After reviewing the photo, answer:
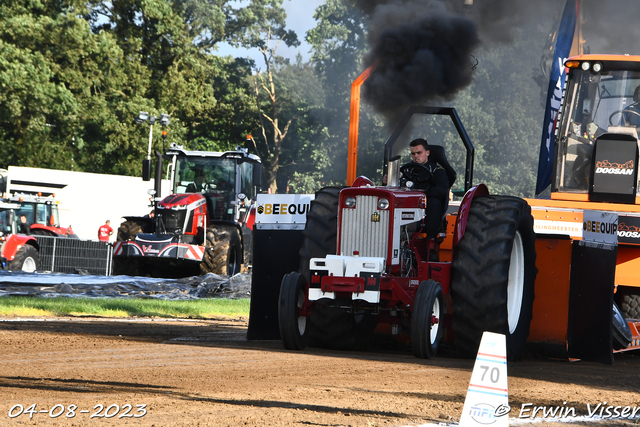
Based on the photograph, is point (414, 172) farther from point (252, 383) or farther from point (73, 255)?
point (73, 255)

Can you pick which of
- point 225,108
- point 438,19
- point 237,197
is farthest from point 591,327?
point 225,108

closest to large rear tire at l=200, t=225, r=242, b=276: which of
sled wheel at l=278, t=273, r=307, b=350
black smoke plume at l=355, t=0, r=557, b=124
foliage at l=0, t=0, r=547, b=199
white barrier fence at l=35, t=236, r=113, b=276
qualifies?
white barrier fence at l=35, t=236, r=113, b=276

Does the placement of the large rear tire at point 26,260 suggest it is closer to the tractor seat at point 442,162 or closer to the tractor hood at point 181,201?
the tractor hood at point 181,201

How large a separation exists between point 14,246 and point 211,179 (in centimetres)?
591

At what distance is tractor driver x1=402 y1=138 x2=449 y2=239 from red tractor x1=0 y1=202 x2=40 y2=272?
628 inches

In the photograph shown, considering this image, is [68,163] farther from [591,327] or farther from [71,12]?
[591,327]

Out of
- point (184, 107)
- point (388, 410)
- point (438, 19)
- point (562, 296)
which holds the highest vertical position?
point (184, 107)

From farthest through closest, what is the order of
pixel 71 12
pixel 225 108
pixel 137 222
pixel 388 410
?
pixel 225 108 < pixel 71 12 < pixel 137 222 < pixel 388 410

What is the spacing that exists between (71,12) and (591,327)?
3259 centimetres

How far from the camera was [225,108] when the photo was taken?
45.8 m

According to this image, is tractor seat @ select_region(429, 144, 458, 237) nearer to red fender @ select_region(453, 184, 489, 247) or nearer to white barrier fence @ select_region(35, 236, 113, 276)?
red fender @ select_region(453, 184, 489, 247)

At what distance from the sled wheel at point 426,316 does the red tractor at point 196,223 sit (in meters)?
11.5

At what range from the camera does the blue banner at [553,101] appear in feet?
37.5

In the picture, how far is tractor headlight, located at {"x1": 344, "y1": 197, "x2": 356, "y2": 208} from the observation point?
7236 mm
